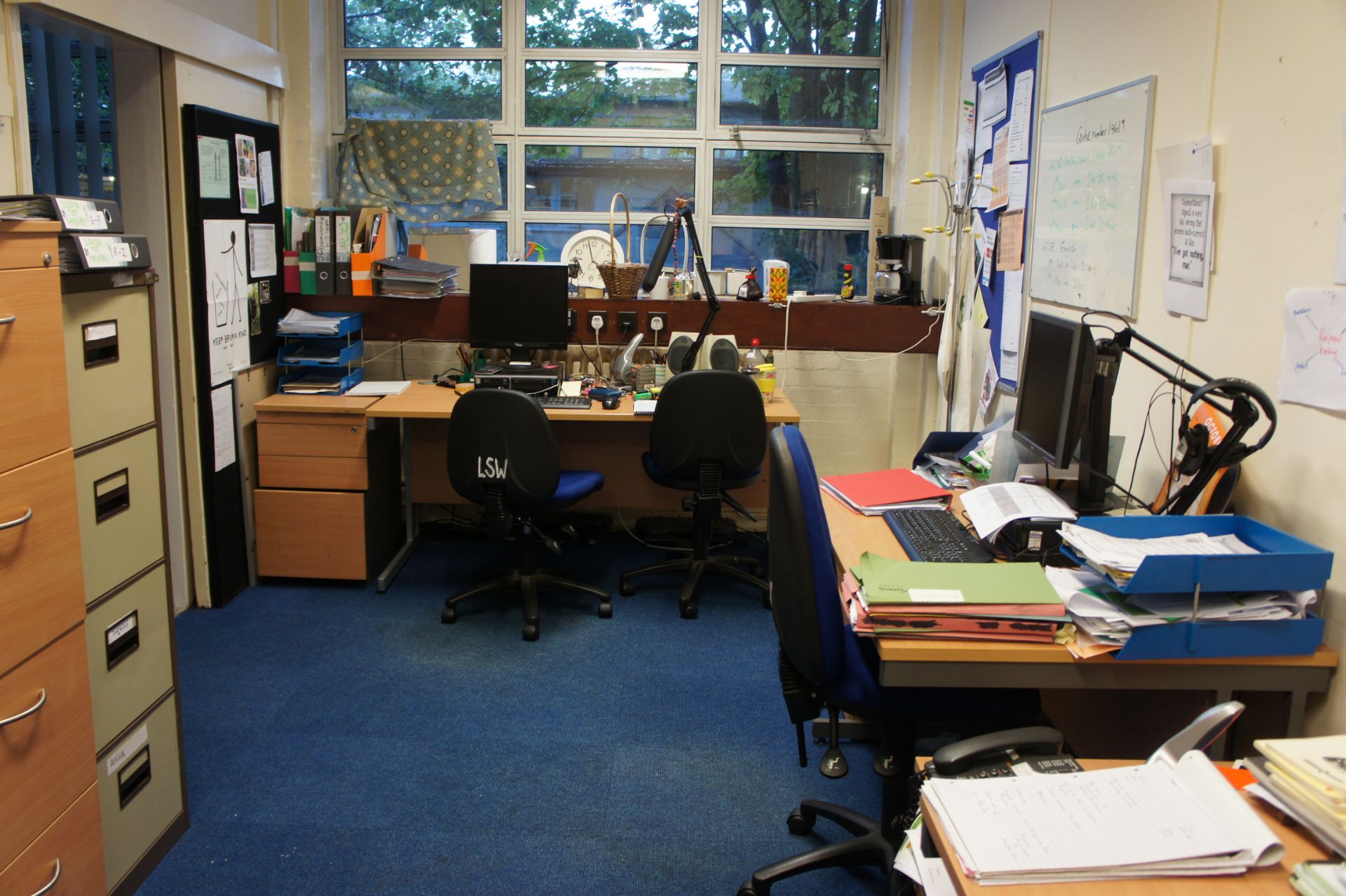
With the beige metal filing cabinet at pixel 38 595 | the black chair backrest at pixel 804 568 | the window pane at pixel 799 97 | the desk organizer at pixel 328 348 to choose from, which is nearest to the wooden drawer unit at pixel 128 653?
the beige metal filing cabinet at pixel 38 595

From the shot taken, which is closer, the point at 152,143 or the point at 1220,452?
the point at 1220,452

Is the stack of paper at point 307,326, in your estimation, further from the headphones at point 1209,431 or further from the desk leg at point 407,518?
the headphones at point 1209,431

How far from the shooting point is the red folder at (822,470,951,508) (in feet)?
8.38

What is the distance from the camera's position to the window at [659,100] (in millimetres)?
4605

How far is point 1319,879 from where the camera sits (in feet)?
3.76

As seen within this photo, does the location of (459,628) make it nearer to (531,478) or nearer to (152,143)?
(531,478)

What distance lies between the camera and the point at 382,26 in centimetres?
465

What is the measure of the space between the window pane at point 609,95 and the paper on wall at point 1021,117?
1.66 metres

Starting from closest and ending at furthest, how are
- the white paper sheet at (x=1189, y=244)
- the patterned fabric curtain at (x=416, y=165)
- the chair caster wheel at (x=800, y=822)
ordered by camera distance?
the white paper sheet at (x=1189, y=244) < the chair caster wheel at (x=800, y=822) < the patterned fabric curtain at (x=416, y=165)

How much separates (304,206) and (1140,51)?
10.9 ft

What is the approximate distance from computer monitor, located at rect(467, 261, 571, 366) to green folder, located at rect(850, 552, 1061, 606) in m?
2.48

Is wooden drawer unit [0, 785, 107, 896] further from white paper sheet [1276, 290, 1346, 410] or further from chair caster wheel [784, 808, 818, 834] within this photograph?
white paper sheet [1276, 290, 1346, 410]

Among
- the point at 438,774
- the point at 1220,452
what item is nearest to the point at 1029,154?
the point at 1220,452

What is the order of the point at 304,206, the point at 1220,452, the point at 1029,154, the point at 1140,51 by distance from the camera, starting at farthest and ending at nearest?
the point at 304,206 < the point at 1029,154 < the point at 1140,51 < the point at 1220,452
